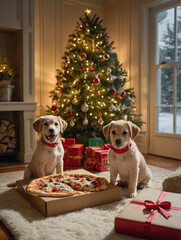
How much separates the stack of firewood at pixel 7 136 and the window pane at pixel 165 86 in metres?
2.58

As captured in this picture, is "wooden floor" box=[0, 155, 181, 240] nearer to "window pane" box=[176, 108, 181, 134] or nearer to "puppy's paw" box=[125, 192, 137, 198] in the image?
"window pane" box=[176, 108, 181, 134]

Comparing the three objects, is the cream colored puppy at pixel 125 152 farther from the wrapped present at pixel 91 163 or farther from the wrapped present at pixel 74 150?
the wrapped present at pixel 74 150

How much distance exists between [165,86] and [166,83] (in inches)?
2.1

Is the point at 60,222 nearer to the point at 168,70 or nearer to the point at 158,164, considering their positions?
the point at 158,164

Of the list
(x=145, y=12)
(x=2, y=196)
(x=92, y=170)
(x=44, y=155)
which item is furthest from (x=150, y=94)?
(x=2, y=196)

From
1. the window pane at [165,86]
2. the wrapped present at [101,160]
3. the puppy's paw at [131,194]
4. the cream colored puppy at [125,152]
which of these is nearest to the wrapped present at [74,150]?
the wrapped present at [101,160]

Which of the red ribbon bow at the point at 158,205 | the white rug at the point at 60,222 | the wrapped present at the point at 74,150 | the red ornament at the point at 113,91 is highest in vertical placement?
the red ornament at the point at 113,91

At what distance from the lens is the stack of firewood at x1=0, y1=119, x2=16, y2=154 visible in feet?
14.0

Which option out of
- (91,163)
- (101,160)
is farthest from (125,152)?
(91,163)

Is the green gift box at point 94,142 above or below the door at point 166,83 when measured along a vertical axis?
below

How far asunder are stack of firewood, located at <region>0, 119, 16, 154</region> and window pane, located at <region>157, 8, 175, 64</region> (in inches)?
110

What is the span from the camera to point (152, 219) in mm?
1697

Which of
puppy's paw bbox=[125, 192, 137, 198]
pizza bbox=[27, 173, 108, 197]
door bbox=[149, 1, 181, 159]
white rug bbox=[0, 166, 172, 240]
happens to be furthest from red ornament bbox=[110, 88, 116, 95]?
white rug bbox=[0, 166, 172, 240]

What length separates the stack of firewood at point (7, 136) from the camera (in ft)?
14.0
